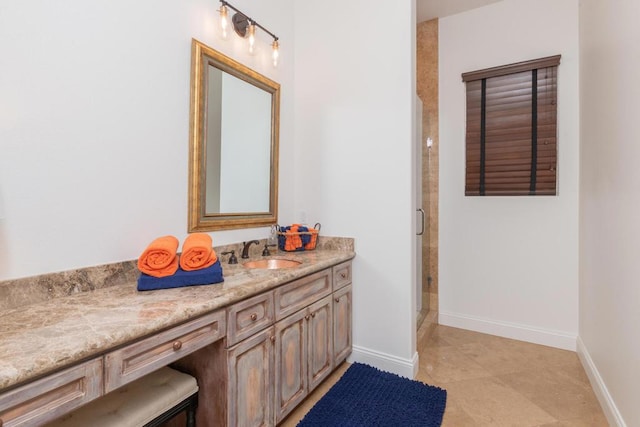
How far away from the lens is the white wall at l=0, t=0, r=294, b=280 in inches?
43.9

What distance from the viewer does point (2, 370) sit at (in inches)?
27.0

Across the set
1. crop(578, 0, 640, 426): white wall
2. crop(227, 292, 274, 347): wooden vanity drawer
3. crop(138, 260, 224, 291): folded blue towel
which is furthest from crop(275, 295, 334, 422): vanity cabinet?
crop(578, 0, 640, 426): white wall

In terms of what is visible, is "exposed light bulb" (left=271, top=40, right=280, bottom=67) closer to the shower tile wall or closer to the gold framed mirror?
the gold framed mirror

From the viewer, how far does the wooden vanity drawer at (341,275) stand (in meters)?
2.10

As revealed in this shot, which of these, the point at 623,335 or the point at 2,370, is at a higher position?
the point at 2,370

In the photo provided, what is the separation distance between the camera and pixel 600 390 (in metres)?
1.91

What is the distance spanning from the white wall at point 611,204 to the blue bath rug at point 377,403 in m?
0.93

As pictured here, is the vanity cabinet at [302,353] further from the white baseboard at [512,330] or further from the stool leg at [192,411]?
the white baseboard at [512,330]

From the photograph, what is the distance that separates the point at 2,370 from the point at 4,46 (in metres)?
1.06

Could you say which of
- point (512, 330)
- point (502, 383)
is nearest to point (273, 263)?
point (502, 383)

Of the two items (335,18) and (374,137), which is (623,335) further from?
(335,18)

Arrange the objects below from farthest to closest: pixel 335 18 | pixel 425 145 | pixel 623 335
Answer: pixel 425 145, pixel 335 18, pixel 623 335

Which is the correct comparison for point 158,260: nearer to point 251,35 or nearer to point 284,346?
point 284,346

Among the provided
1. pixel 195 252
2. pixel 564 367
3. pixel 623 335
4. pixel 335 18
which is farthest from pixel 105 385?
pixel 564 367
